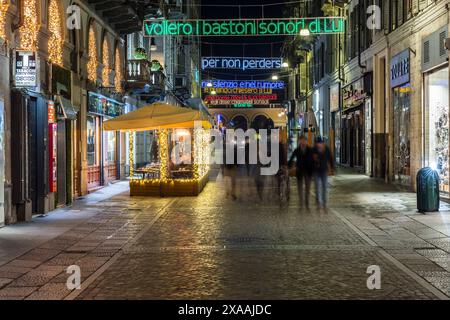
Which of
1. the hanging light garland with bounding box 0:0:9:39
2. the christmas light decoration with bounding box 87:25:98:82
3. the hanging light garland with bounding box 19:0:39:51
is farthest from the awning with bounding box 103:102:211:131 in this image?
the hanging light garland with bounding box 0:0:9:39

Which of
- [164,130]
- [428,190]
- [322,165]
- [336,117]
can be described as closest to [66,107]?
[164,130]

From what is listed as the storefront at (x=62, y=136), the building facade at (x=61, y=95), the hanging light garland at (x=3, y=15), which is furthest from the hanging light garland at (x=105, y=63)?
the hanging light garland at (x=3, y=15)

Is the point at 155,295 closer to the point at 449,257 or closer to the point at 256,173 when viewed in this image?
the point at 449,257

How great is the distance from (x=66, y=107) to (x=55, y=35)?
2013mm

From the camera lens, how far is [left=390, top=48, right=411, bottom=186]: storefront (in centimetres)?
2267

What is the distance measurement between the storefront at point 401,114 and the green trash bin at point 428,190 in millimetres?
7373

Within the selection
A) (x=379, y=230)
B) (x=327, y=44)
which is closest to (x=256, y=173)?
(x=379, y=230)

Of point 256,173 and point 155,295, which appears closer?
point 155,295

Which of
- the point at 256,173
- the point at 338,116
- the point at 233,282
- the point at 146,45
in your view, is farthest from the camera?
the point at 338,116

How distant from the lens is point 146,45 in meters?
35.2

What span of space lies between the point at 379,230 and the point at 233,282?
5506 millimetres

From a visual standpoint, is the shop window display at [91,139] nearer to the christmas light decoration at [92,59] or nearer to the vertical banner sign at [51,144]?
the christmas light decoration at [92,59]

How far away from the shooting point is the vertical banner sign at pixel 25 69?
14.1 m

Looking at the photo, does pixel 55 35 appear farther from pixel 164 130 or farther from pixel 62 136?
pixel 164 130
